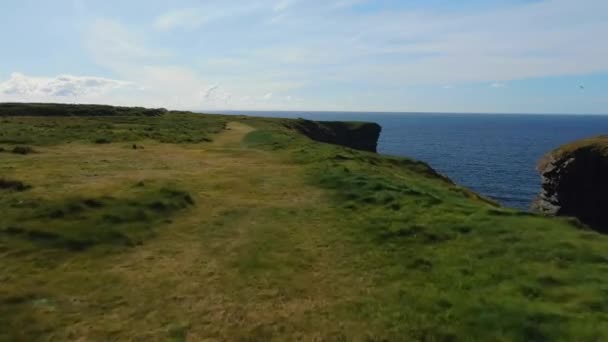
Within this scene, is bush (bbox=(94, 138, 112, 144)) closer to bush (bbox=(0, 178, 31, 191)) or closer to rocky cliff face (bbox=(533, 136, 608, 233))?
bush (bbox=(0, 178, 31, 191))

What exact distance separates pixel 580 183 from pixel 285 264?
59707 millimetres

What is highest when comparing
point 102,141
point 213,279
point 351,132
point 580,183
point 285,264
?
point 102,141

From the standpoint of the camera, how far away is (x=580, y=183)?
63.2m

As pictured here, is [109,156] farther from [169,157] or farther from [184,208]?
[184,208]

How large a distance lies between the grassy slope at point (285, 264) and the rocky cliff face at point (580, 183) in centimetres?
4612

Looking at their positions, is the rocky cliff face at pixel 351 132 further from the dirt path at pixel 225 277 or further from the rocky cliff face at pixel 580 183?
the dirt path at pixel 225 277

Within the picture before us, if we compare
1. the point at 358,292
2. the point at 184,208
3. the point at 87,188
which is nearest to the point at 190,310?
the point at 358,292

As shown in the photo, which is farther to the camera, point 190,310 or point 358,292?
point 358,292

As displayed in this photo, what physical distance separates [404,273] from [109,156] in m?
31.8

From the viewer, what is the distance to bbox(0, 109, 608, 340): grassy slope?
12.1 meters

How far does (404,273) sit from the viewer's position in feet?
51.2

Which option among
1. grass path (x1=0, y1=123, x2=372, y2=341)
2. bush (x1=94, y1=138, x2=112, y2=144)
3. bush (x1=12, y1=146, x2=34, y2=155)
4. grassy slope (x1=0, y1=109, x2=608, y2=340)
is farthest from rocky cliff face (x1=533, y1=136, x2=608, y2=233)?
bush (x1=12, y1=146, x2=34, y2=155)

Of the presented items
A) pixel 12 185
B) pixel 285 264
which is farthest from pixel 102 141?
pixel 285 264

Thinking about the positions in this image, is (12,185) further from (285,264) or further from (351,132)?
(351,132)
